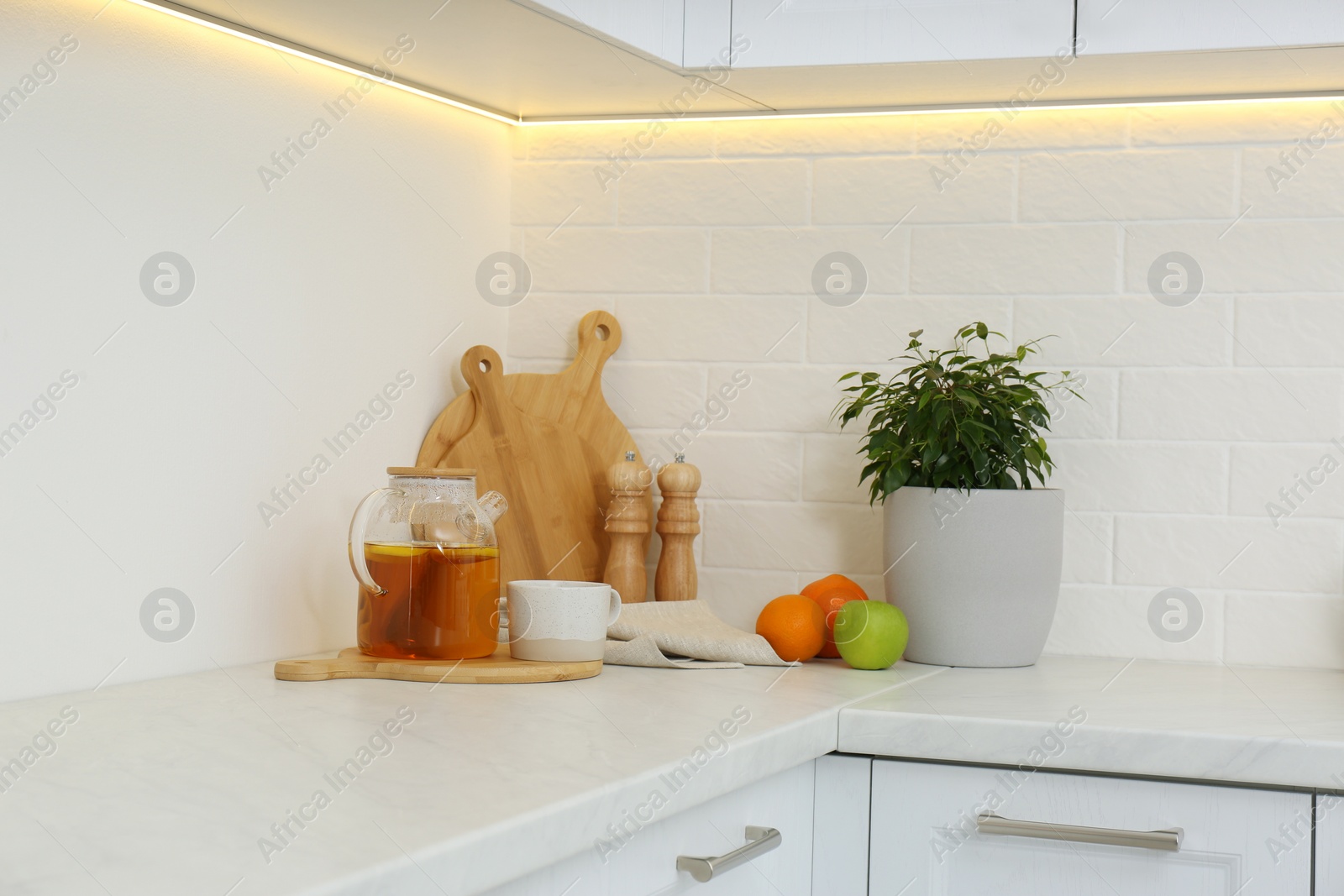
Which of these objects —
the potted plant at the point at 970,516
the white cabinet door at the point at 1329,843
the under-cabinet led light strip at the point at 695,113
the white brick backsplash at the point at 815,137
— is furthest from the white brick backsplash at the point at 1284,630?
the white brick backsplash at the point at 815,137

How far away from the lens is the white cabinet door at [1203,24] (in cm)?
125

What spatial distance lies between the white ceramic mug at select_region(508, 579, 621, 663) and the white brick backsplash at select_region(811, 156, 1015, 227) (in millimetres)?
619

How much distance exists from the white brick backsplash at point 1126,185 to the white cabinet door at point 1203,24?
23cm

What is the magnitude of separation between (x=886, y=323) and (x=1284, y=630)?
1.91 ft

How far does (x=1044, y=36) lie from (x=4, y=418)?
1048 millimetres

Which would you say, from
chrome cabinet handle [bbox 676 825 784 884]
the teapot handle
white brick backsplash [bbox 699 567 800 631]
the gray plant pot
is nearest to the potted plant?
the gray plant pot

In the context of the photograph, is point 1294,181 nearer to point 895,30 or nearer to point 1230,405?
point 1230,405

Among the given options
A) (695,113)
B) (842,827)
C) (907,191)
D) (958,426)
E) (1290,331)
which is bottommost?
(842,827)

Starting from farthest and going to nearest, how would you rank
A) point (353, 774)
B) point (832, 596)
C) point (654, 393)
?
1. point (654, 393)
2. point (832, 596)
3. point (353, 774)

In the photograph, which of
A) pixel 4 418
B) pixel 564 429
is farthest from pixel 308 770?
pixel 564 429

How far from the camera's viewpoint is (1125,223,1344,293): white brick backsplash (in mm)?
1449

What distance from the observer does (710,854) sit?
0.93 metres

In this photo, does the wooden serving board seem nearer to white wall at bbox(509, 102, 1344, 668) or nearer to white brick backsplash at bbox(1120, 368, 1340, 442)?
white wall at bbox(509, 102, 1344, 668)

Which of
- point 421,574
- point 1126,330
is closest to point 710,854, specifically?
point 421,574
